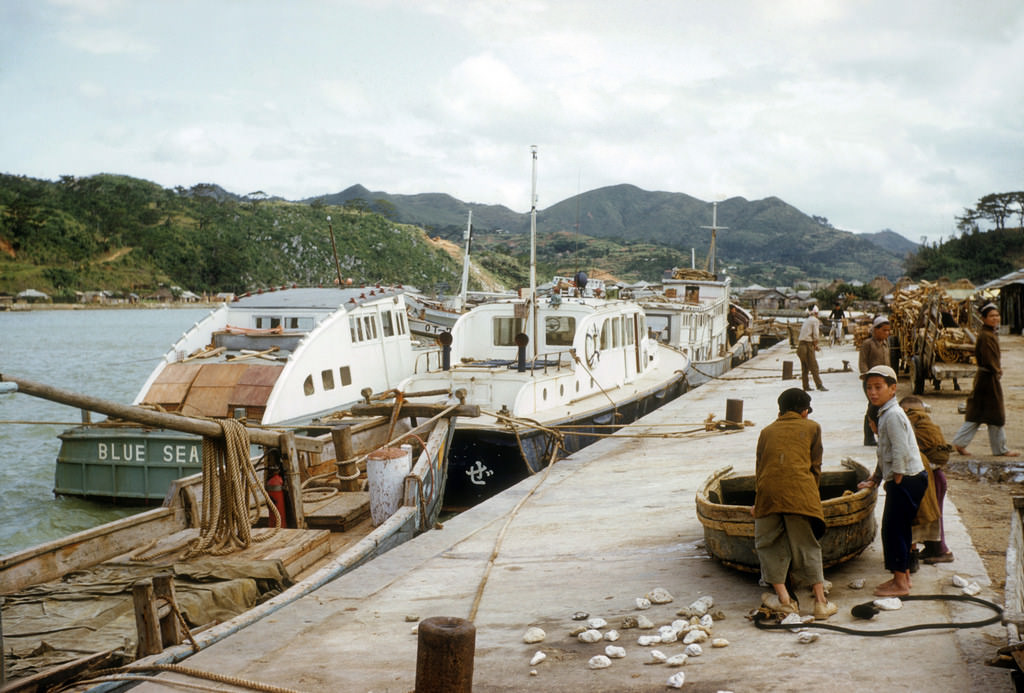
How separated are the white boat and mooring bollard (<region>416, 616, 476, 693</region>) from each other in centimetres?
819

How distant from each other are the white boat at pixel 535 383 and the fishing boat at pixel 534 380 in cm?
2

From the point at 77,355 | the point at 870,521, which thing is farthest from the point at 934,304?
the point at 77,355

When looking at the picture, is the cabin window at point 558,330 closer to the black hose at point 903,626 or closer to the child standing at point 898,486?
the child standing at point 898,486

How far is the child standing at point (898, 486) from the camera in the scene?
5.26 meters

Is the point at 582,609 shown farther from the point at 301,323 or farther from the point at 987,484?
the point at 301,323

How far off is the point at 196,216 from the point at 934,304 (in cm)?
12943

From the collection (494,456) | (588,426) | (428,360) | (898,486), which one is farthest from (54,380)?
(898,486)

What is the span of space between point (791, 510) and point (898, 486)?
0.82 metres

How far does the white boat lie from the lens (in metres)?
12.8

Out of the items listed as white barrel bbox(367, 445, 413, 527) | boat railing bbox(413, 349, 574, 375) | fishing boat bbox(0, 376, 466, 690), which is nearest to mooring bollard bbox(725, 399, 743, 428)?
boat railing bbox(413, 349, 574, 375)

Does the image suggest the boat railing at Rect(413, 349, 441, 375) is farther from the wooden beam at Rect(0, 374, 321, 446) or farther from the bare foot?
the bare foot

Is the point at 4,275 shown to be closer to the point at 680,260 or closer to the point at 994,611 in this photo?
the point at 680,260

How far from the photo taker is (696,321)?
28.3 meters

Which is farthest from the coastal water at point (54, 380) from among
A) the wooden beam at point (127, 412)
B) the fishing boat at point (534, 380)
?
the fishing boat at point (534, 380)
